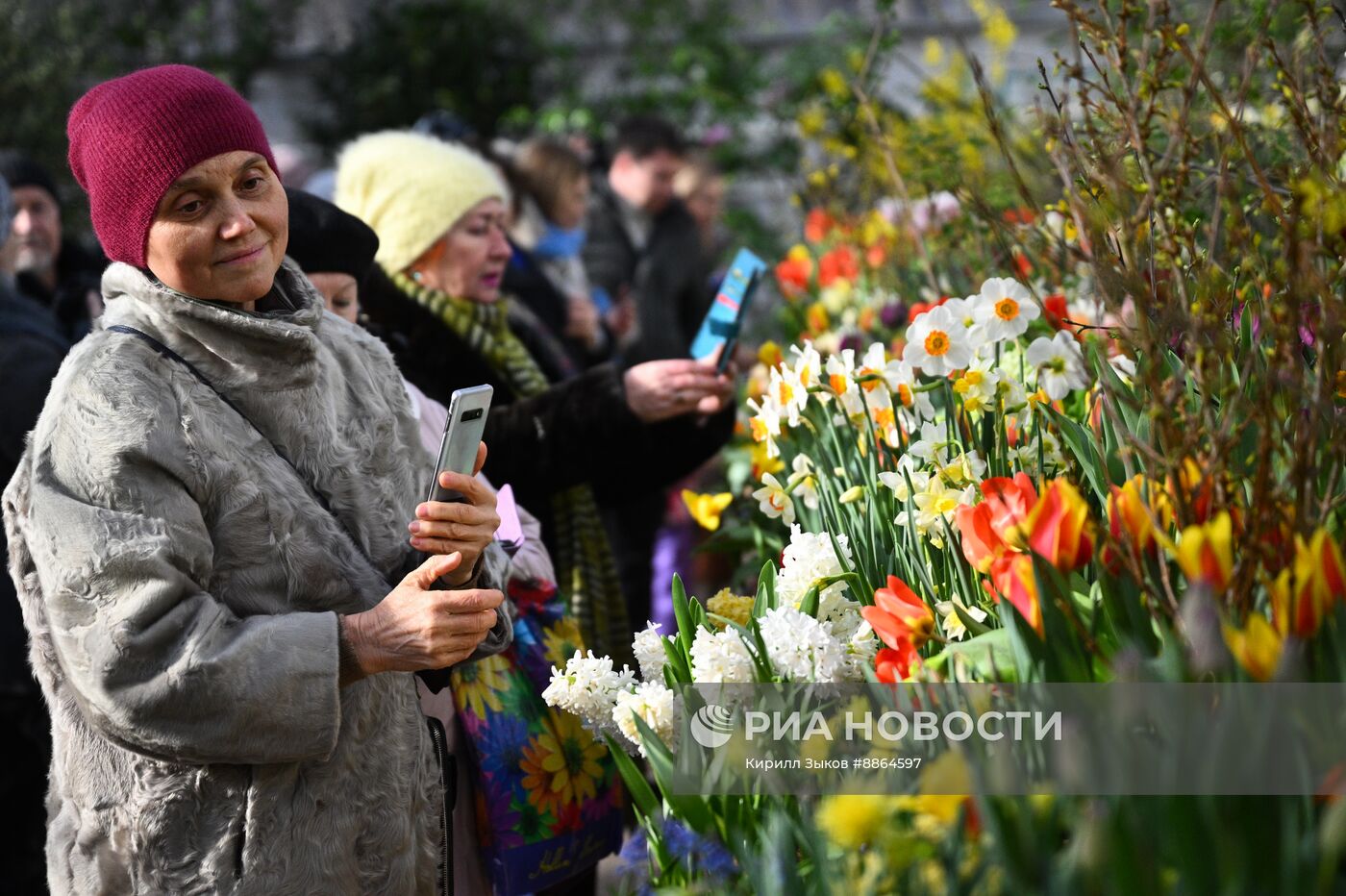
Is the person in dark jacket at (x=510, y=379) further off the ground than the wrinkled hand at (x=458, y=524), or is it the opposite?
the person in dark jacket at (x=510, y=379)

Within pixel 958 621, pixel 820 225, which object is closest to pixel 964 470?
pixel 958 621

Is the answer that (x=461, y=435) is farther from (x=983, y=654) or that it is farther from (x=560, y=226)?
(x=560, y=226)

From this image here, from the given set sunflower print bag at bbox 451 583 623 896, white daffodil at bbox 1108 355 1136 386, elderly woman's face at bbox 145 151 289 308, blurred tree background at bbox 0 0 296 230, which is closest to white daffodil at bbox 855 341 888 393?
white daffodil at bbox 1108 355 1136 386

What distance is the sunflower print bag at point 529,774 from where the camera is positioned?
1.96 meters

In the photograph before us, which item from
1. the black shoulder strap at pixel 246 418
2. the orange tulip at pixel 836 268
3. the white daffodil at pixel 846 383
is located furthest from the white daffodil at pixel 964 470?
the orange tulip at pixel 836 268

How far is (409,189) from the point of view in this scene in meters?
2.87

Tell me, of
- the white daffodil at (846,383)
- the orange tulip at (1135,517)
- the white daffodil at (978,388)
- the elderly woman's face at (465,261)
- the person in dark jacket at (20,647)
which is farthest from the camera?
the elderly woman's face at (465,261)

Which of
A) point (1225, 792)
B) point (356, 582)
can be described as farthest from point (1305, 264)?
point (356, 582)

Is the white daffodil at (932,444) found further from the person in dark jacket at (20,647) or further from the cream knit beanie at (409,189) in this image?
the person in dark jacket at (20,647)

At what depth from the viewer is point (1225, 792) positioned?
3.14ft

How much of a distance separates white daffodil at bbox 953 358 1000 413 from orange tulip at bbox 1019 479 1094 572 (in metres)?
0.58

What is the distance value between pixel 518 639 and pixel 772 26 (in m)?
11.3

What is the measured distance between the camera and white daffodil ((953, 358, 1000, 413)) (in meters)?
1.84

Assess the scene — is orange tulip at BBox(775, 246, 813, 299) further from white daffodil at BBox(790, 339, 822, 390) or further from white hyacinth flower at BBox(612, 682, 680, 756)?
white hyacinth flower at BBox(612, 682, 680, 756)
